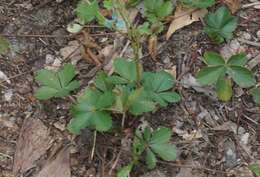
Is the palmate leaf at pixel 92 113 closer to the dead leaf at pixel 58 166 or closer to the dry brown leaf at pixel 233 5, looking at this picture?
the dead leaf at pixel 58 166

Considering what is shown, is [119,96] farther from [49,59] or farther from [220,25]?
[220,25]

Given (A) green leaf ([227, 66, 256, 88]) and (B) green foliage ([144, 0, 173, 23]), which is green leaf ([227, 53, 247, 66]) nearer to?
(A) green leaf ([227, 66, 256, 88])

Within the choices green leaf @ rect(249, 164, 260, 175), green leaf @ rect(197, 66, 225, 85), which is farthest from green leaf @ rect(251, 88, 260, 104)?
green leaf @ rect(249, 164, 260, 175)

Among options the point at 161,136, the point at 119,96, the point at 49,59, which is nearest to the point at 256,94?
the point at 161,136

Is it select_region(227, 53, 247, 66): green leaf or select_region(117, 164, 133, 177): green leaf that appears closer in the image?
select_region(117, 164, 133, 177): green leaf

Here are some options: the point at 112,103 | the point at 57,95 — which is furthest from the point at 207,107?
the point at 57,95

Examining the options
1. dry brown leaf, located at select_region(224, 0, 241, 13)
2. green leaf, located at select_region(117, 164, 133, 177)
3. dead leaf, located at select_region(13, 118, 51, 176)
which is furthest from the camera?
dry brown leaf, located at select_region(224, 0, 241, 13)
